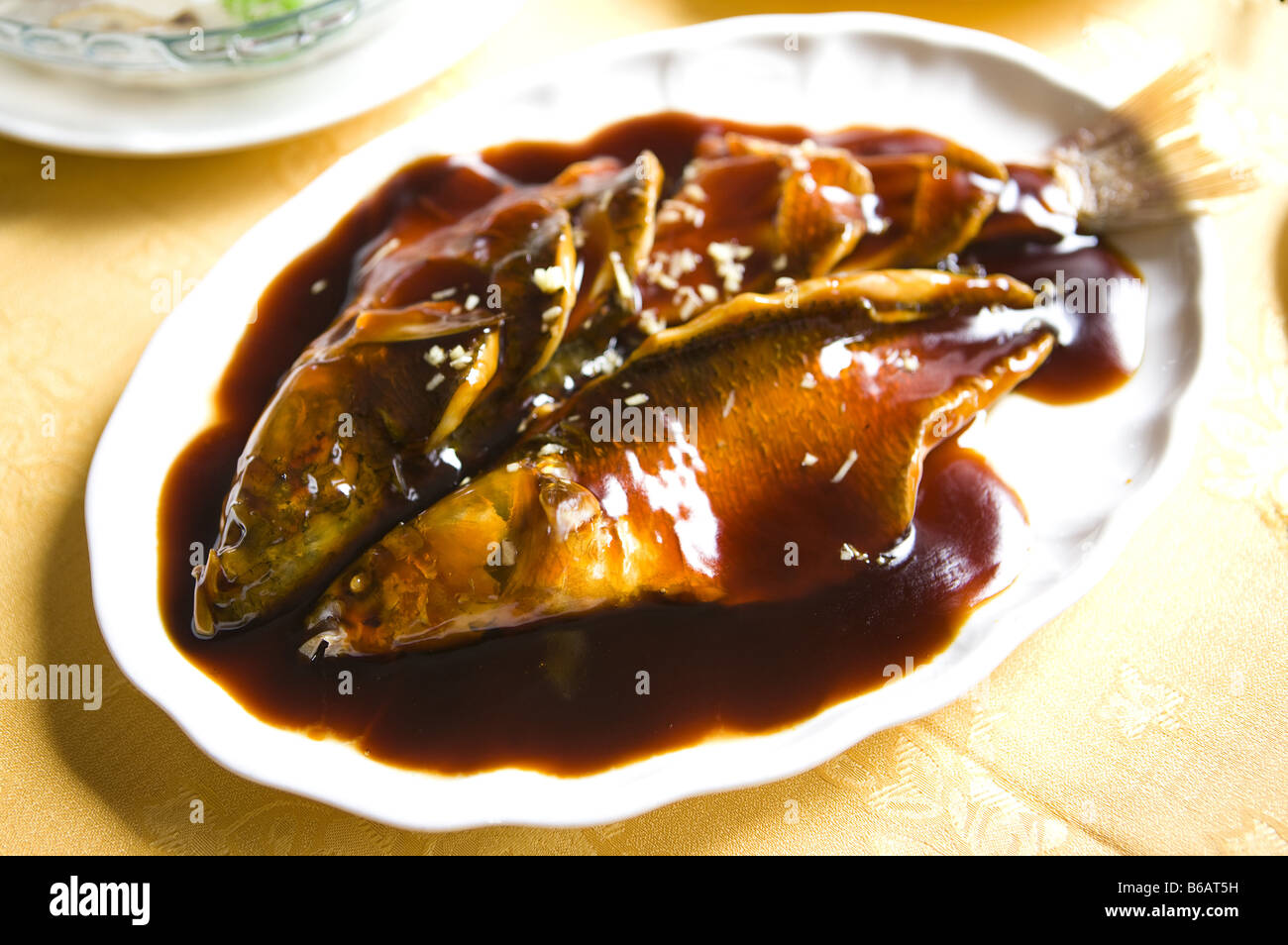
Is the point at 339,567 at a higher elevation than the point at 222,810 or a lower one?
higher

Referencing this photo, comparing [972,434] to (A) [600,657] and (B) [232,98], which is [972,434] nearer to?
(A) [600,657]

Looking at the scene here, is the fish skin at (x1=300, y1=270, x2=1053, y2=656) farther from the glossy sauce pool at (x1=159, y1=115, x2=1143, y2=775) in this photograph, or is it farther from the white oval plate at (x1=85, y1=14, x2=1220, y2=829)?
the white oval plate at (x1=85, y1=14, x2=1220, y2=829)

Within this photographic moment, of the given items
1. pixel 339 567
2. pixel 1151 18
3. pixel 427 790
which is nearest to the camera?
pixel 427 790

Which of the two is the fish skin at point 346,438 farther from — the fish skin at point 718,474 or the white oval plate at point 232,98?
the white oval plate at point 232,98

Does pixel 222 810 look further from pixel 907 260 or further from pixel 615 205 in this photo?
pixel 907 260

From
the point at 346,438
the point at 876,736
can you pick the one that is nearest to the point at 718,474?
the point at 876,736

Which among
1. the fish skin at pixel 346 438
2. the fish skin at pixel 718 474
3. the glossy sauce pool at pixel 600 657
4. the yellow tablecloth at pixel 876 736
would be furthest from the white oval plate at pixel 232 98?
the fish skin at pixel 718 474
